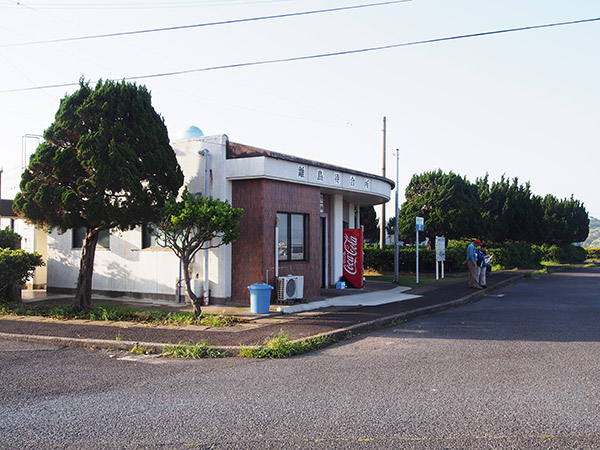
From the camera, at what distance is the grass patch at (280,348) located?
28.9ft

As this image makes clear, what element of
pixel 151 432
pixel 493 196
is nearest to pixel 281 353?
pixel 151 432

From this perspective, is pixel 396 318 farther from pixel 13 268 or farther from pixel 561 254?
pixel 561 254

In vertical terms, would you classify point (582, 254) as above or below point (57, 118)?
below

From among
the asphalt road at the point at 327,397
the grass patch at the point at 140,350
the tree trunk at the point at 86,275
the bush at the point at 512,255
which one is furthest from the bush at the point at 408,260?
the grass patch at the point at 140,350

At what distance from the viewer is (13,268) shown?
1409cm

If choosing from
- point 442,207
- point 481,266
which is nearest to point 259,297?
point 481,266

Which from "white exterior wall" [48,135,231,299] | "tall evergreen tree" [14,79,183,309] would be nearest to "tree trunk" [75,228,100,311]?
"tall evergreen tree" [14,79,183,309]

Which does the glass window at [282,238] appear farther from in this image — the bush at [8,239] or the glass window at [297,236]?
the bush at [8,239]

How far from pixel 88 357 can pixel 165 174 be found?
209 inches

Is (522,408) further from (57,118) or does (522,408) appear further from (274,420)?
(57,118)

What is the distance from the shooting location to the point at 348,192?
724 inches

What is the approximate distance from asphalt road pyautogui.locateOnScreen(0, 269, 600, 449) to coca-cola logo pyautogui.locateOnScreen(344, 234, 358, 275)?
9.02 meters

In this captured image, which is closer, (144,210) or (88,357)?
(88,357)

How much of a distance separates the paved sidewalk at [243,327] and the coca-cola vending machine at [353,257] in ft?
11.4
